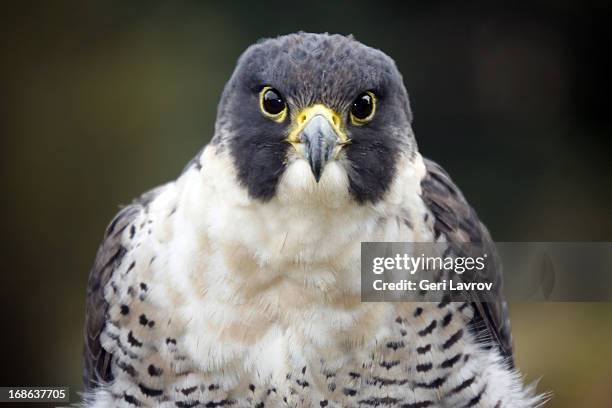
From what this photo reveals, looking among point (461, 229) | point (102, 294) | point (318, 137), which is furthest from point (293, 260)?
point (102, 294)

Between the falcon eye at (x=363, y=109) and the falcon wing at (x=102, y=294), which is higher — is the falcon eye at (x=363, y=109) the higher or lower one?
the higher one

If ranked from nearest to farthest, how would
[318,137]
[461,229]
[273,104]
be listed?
1. [318,137]
2. [273,104]
3. [461,229]

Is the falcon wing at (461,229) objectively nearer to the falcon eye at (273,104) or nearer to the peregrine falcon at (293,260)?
the peregrine falcon at (293,260)

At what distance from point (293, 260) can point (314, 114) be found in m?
0.35

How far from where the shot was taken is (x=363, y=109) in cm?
189

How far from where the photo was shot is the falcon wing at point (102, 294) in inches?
88.7

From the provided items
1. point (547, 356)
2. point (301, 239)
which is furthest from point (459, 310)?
point (547, 356)

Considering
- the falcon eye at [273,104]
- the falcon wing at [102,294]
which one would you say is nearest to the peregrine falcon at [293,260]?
the falcon eye at [273,104]

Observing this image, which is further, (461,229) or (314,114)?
(461,229)

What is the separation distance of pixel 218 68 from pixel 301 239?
266cm

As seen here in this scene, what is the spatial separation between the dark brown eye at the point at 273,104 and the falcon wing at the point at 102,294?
1.93ft

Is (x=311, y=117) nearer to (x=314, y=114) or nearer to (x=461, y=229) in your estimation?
(x=314, y=114)

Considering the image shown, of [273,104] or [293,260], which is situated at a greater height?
[273,104]

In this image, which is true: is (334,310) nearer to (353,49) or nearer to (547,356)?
(353,49)
